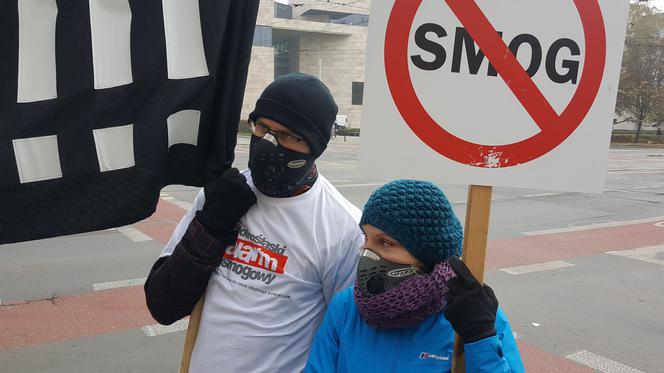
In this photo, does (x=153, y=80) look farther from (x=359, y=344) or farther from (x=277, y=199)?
(x=359, y=344)

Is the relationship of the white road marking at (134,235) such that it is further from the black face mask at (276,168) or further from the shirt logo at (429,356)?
the shirt logo at (429,356)

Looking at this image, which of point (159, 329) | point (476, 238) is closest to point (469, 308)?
point (476, 238)

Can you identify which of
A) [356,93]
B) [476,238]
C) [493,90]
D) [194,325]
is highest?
[493,90]

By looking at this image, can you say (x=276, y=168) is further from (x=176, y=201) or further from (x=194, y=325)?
(x=176, y=201)

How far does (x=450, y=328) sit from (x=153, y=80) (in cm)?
119

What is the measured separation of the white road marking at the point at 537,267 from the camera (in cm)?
741

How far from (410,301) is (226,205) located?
25.4 inches

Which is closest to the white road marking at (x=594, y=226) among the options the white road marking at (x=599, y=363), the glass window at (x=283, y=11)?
the white road marking at (x=599, y=363)

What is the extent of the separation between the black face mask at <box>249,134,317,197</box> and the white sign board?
345 mm

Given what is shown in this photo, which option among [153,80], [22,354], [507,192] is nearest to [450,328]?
[153,80]

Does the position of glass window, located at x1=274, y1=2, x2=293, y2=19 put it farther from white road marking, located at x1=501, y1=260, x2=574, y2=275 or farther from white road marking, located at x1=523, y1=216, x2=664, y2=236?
white road marking, located at x1=501, y1=260, x2=574, y2=275

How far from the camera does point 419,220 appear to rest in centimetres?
164

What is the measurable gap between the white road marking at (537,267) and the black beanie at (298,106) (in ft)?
19.8

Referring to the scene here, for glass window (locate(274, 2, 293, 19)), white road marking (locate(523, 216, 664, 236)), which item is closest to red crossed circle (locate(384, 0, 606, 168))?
white road marking (locate(523, 216, 664, 236))
